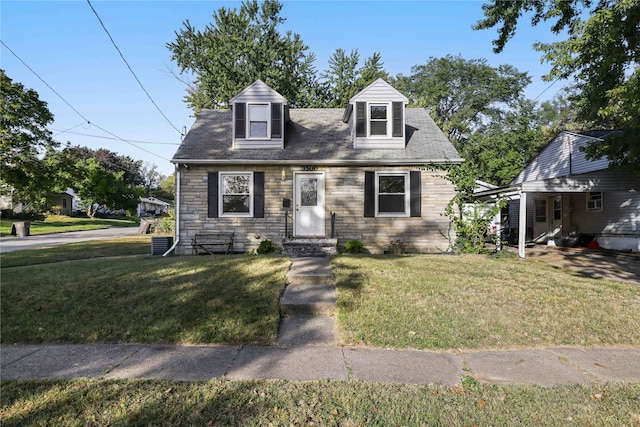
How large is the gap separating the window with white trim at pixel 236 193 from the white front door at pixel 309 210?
1.51 m

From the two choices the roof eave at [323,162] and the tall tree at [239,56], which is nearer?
the roof eave at [323,162]

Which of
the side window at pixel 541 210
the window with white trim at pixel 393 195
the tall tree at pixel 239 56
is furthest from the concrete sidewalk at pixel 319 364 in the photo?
the tall tree at pixel 239 56

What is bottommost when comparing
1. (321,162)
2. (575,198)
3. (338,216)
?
(338,216)

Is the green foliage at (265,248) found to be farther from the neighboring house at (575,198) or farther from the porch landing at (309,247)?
the neighboring house at (575,198)

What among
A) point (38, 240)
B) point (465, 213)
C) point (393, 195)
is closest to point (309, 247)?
point (393, 195)

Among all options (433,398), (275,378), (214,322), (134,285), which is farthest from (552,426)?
(134,285)

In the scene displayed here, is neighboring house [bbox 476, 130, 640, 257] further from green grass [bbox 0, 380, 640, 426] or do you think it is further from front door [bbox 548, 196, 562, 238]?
green grass [bbox 0, 380, 640, 426]

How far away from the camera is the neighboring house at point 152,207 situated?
60.2 meters

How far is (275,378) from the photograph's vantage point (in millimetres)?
3230

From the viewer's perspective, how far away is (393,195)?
1080 cm

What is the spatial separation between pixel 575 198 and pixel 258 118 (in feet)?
46.4

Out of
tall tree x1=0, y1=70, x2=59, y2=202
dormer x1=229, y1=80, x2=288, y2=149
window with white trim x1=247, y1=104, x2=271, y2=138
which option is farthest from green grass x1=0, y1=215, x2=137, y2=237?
window with white trim x1=247, y1=104, x2=271, y2=138

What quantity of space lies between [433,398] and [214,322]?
2.96 metres

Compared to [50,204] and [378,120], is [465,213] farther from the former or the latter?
[50,204]
